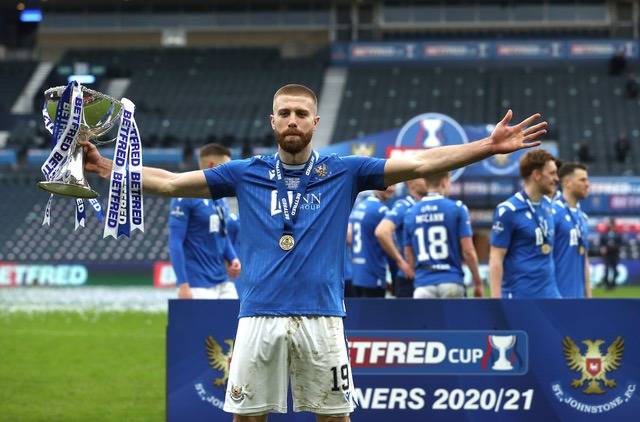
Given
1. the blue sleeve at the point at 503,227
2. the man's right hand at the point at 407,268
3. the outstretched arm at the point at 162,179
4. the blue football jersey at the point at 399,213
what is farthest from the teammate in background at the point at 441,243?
the outstretched arm at the point at 162,179

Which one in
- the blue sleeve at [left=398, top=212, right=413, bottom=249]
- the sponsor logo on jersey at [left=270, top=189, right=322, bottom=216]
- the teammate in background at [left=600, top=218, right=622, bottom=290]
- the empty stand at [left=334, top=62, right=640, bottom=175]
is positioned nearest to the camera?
the sponsor logo on jersey at [left=270, top=189, right=322, bottom=216]

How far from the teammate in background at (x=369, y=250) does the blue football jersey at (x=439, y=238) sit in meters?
1.78

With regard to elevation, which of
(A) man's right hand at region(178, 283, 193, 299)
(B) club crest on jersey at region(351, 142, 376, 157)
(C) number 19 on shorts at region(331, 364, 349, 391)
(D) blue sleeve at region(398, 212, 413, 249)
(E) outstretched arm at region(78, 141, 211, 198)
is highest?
(B) club crest on jersey at region(351, 142, 376, 157)

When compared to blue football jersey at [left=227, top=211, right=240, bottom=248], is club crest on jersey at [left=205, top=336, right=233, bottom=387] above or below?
below

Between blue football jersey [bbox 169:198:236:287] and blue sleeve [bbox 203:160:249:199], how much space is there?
13.2ft

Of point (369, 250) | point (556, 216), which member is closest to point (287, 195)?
point (556, 216)

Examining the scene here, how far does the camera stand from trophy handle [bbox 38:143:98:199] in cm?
531

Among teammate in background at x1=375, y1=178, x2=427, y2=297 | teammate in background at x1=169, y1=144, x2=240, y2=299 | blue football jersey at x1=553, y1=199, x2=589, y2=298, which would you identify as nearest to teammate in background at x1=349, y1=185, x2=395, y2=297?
teammate in background at x1=375, y1=178, x2=427, y2=297

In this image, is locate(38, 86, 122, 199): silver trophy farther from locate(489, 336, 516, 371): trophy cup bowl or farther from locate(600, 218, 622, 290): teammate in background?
locate(600, 218, 622, 290): teammate in background

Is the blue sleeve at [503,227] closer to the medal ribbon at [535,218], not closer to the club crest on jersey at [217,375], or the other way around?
the medal ribbon at [535,218]

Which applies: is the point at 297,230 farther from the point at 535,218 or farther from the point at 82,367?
the point at 82,367

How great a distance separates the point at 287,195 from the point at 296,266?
351mm

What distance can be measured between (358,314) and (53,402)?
3785mm

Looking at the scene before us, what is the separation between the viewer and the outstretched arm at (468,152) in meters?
5.27
